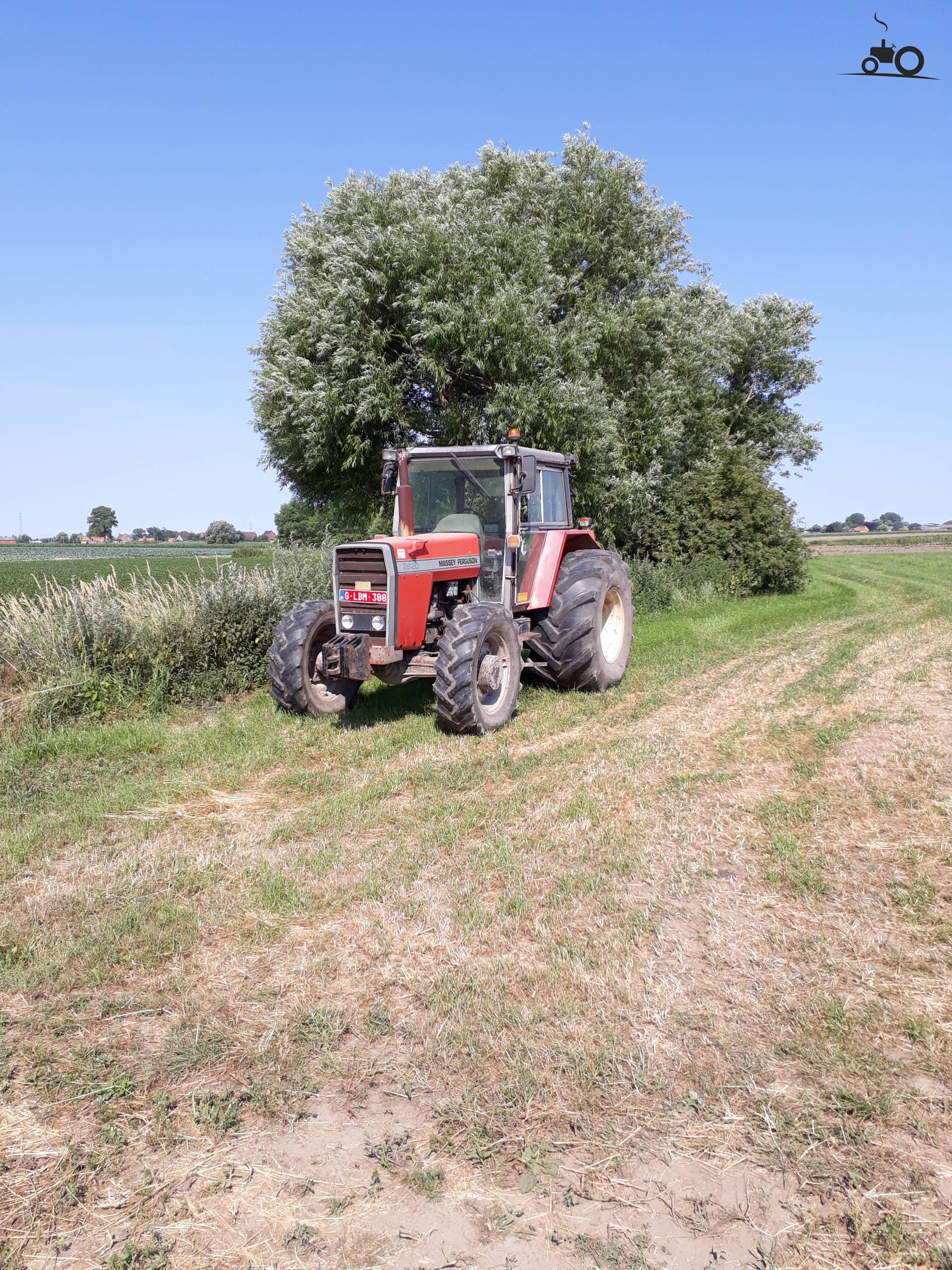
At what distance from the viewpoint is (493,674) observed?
25.4 feet

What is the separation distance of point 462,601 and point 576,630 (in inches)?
46.7

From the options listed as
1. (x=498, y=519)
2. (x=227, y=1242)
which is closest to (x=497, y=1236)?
(x=227, y=1242)

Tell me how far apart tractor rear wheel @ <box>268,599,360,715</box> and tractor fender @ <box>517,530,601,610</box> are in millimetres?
1863

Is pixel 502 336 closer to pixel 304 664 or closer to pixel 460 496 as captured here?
pixel 460 496

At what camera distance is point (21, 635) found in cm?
830

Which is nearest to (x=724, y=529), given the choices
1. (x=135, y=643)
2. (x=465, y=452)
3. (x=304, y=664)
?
(x=465, y=452)

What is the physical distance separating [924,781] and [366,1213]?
16.1 feet

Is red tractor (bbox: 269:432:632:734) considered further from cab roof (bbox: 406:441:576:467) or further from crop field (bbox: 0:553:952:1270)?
crop field (bbox: 0:553:952:1270)

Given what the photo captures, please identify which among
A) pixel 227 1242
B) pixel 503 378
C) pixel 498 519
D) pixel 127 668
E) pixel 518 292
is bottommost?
pixel 227 1242

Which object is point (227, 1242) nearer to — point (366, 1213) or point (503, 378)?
point (366, 1213)

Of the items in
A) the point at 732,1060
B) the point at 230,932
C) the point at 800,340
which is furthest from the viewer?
the point at 800,340

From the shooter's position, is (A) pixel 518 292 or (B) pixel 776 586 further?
(B) pixel 776 586

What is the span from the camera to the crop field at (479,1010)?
2410 millimetres

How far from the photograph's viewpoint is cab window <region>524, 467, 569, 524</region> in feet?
29.0
